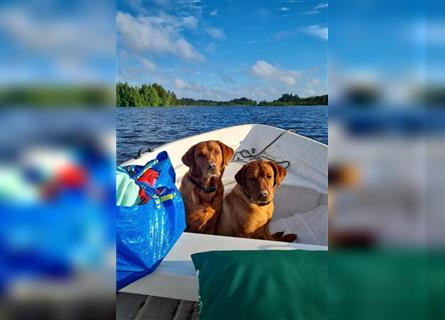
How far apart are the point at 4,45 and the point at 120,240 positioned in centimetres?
94

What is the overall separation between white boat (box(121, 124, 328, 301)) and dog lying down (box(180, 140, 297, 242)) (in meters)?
0.33

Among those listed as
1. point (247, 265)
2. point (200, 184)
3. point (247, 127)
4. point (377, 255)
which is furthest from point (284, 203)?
point (377, 255)

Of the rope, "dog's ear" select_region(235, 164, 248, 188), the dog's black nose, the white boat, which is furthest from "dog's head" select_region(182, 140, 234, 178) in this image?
the rope

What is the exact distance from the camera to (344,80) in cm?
33

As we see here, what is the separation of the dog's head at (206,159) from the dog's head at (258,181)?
0.17m

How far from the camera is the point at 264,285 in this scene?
1.05 m

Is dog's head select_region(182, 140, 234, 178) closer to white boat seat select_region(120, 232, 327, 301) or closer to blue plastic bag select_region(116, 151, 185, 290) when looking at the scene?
blue plastic bag select_region(116, 151, 185, 290)

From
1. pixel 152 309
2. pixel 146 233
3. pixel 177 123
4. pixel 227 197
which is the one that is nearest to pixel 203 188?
pixel 227 197

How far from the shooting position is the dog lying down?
6.30ft

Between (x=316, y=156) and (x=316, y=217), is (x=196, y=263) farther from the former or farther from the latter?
(x=316, y=156)

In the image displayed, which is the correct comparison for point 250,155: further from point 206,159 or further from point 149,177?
point 149,177

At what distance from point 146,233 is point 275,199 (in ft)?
5.67

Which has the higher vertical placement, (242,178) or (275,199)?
(242,178)

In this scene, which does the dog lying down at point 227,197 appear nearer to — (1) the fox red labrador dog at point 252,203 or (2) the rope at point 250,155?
(1) the fox red labrador dog at point 252,203
